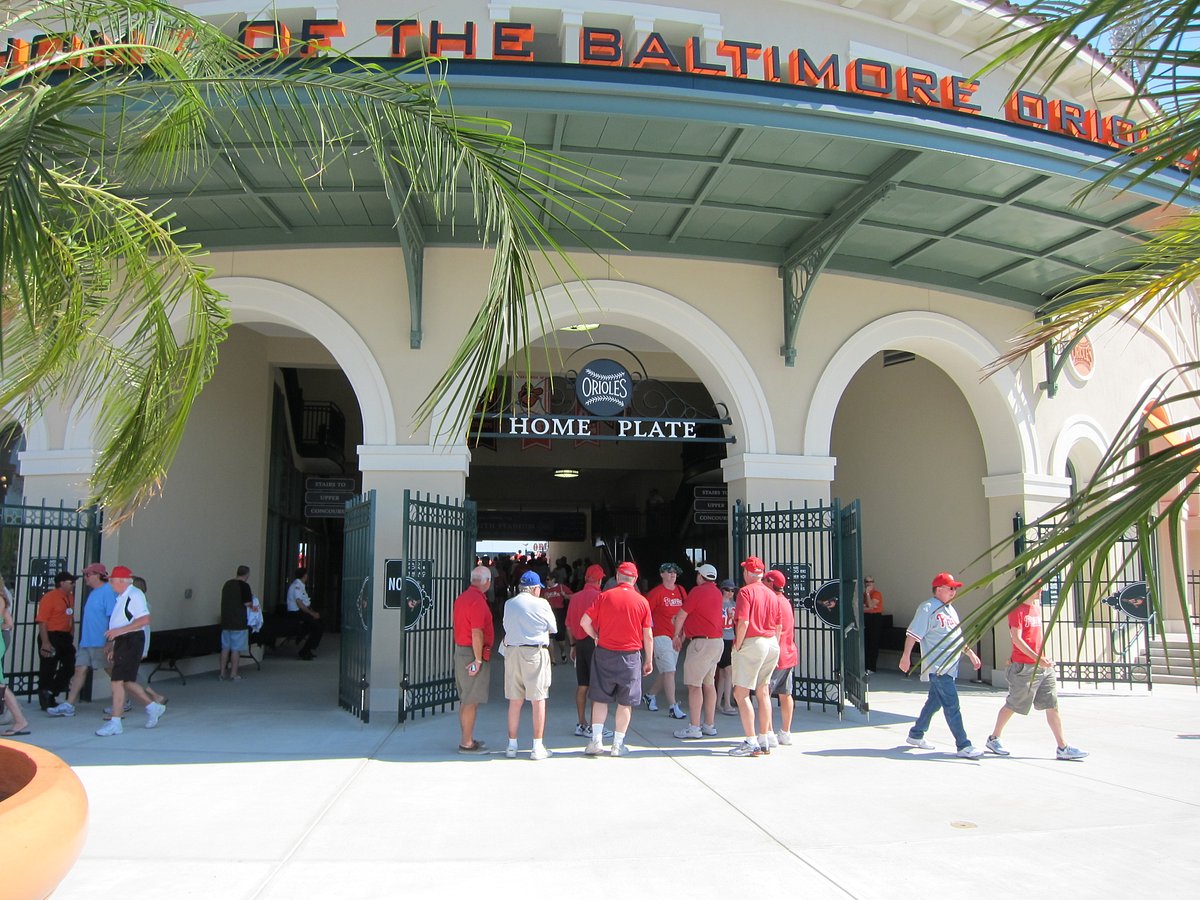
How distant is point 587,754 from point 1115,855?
4125 mm

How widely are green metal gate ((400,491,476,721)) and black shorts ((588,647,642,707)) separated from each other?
2289 mm

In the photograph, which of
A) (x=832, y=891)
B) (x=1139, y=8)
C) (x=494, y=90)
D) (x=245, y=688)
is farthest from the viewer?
(x=245, y=688)

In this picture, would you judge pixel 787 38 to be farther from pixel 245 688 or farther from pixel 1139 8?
pixel 245 688

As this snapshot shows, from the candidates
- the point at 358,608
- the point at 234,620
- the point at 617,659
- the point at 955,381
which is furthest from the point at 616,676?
the point at 955,381

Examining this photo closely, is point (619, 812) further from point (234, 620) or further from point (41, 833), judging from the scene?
point (234, 620)

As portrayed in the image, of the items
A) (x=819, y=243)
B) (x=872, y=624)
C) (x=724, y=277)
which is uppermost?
(x=819, y=243)

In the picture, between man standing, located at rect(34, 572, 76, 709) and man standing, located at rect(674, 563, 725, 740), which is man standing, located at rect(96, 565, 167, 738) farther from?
man standing, located at rect(674, 563, 725, 740)

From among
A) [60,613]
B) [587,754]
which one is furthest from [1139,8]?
[60,613]

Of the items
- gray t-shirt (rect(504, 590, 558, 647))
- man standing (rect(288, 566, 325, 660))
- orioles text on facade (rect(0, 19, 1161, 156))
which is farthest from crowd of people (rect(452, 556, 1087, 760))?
man standing (rect(288, 566, 325, 660))

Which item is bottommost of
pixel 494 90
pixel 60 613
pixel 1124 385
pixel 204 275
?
pixel 60 613

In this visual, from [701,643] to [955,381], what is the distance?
6532 millimetres

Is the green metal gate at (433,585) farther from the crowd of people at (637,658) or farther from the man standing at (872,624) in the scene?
the man standing at (872,624)

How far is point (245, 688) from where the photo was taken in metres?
12.1

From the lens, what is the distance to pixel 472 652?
27.0 ft
